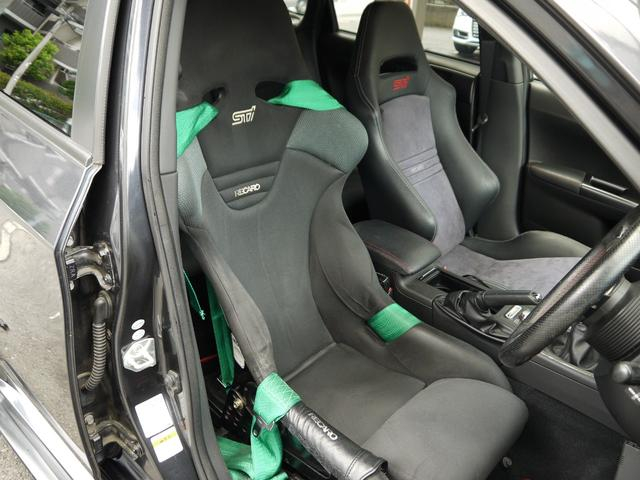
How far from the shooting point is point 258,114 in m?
1.45

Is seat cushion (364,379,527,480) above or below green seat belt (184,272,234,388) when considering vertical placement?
below

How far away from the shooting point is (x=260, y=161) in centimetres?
150

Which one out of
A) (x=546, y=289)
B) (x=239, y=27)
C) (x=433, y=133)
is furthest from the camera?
(x=433, y=133)

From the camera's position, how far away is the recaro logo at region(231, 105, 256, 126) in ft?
4.61

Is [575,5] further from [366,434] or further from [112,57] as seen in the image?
[366,434]

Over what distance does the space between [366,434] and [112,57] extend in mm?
1002

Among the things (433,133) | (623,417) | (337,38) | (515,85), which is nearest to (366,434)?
(623,417)

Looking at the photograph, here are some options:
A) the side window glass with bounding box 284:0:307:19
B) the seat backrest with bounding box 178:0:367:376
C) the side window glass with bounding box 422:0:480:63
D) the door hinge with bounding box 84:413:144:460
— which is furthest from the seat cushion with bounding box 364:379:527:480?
the side window glass with bounding box 284:0:307:19

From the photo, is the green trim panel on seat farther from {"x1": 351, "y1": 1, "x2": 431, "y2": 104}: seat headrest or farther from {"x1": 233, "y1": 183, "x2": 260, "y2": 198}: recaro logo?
{"x1": 351, "y1": 1, "x2": 431, "y2": 104}: seat headrest

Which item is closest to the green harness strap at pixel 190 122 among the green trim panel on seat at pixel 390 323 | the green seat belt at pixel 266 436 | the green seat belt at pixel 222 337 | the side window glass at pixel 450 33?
the green seat belt at pixel 222 337

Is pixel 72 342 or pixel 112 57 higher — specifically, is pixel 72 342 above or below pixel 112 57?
below

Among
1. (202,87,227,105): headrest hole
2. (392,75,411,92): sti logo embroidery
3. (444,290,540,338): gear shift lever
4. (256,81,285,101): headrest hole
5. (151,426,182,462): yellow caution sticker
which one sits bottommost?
(444,290,540,338): gear shift lever

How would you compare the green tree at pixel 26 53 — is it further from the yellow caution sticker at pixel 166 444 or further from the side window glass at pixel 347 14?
the side window glass at pixel 347 14

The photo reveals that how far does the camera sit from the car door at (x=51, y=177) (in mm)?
1018
